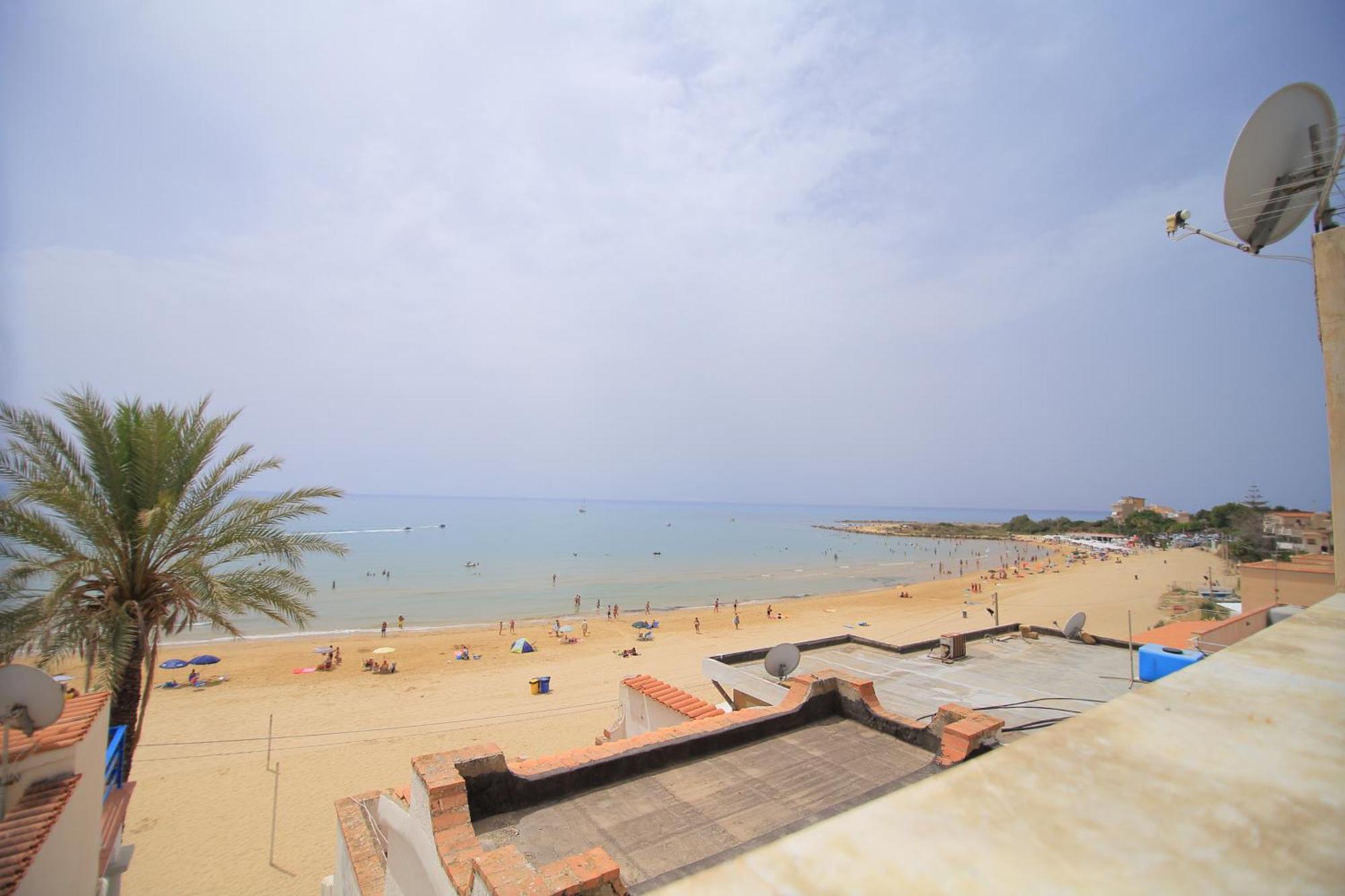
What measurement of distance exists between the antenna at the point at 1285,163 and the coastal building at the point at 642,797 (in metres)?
7.26

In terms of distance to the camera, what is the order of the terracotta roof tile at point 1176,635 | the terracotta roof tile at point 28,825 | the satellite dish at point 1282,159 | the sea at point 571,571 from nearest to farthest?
the terracotta roof tile at point 28,825
the satellite dish at point 1282,159
the terracotta roof tile at point 1176,635
the sea at point 571,571

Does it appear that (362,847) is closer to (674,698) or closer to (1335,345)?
(674,698)

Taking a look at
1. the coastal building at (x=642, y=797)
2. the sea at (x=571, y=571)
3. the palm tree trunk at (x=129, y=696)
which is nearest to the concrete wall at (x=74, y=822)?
the palm tree trunk at (x=129, y=696)

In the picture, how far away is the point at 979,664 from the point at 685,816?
919 cm

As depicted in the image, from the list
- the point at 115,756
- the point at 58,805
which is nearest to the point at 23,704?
the point at 58,805

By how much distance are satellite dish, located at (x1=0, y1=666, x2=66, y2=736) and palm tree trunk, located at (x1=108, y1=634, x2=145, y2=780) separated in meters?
3.89

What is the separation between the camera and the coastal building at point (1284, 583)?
16172 millimetres

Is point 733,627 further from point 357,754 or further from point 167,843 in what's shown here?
point 167,843

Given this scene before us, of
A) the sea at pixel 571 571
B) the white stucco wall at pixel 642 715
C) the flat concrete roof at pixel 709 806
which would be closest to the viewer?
the flat concrete roof at pixel 709 806

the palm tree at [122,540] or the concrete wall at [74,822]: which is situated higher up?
the palm tree at [122,540]

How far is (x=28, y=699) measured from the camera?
19.7ft

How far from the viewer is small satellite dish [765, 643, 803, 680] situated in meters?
9.22

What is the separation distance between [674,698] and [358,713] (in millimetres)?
17177

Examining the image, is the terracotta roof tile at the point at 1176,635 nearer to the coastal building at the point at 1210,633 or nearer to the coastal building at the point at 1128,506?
the coastal building at the point at 1210,633
